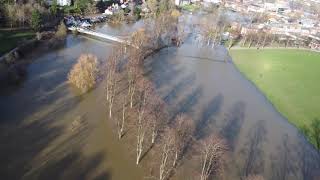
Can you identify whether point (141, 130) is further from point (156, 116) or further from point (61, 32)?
point (61, 32)

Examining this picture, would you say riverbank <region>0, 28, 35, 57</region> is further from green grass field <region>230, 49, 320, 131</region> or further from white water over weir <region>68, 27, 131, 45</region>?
green grass field <region>230, 49, 320, 131</region>

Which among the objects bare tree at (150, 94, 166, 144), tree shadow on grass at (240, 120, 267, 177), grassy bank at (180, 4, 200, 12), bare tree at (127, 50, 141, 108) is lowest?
tree shadow on grass at (240, 120, 267, 177)

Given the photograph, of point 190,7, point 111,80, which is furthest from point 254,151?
point 190,7

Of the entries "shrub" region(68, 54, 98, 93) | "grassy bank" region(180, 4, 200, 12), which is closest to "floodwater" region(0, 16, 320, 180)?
"shrub" region(68, 54, 98, 93)

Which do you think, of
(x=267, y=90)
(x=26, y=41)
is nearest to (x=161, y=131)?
(x=267, y=90)

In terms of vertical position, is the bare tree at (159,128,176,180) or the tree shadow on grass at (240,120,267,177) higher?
the bare tree at (159,128,176,180)

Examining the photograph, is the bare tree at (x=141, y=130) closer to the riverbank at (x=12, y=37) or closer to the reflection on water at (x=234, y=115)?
the reflection on water at (x=234, y=115)
